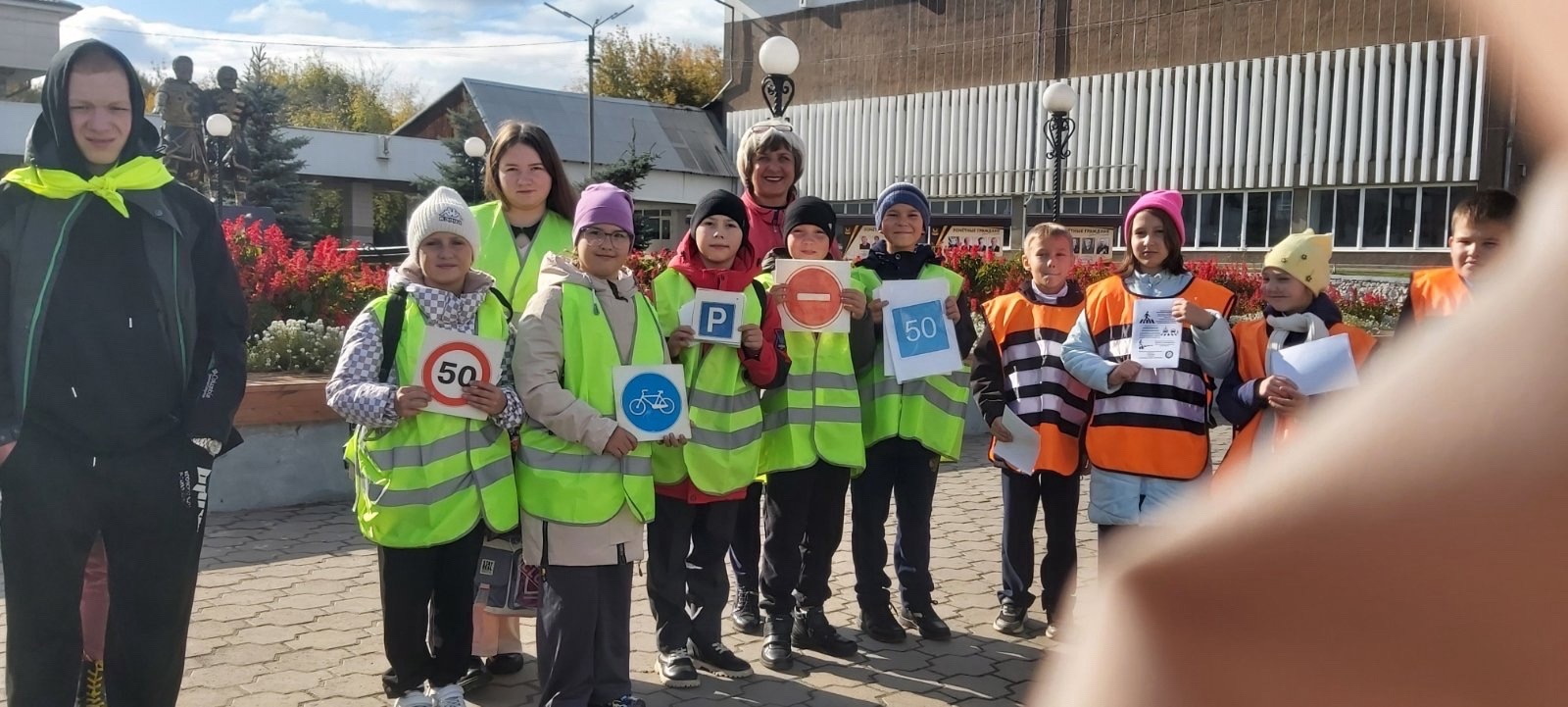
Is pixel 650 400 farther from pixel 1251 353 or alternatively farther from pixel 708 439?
pixel 1251 353

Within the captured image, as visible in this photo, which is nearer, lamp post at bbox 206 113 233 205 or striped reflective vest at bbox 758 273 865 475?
striped reflective vest at bbox 758 273 865 475

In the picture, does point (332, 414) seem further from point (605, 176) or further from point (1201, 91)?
point (1201, 91)

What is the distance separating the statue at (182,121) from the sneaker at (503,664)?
2272 centimetres

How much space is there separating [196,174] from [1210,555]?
93.1 ft

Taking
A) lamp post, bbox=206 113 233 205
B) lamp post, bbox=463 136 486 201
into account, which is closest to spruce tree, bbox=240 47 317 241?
lamp post, bbox=463 136 486 201

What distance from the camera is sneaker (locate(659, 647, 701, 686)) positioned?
477 cm

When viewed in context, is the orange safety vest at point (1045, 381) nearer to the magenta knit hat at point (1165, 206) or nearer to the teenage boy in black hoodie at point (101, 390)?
the magenta knit hat at point (1165, 206)

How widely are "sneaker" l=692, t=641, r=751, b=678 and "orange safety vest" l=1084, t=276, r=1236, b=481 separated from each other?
174 centimetres

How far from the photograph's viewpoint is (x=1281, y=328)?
4.89 meters

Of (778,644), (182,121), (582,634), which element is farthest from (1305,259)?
(182,121)

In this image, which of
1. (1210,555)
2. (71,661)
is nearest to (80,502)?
(71,661)

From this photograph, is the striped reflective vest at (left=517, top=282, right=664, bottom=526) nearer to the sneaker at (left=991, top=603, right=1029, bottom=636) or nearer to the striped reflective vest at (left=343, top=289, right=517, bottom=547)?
the striped reflective vest at (left=343, top=289, right=517, bottom=547)

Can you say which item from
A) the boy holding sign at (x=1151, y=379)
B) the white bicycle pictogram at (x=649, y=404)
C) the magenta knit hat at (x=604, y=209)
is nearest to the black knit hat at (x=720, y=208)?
the magenta knit hat at (x=604, y=209)

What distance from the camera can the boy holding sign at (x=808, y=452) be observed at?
5.07 metres
